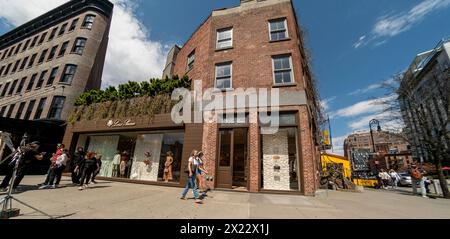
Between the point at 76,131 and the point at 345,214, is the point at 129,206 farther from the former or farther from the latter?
the point at 76,131

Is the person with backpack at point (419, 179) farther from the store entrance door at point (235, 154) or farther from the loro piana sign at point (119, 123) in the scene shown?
the loro piana sign at point (119, 123)

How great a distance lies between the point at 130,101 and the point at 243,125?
863cm

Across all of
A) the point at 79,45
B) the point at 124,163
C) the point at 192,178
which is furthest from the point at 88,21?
the point at 192,178

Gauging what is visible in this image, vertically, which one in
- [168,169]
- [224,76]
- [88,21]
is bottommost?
[168,169]

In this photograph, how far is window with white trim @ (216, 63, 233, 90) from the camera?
11.0 metres

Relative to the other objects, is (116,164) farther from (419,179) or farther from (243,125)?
(419,179)

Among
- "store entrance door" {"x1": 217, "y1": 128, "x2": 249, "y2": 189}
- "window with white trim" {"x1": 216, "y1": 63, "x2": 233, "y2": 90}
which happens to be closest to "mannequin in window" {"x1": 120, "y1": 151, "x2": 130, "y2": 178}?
"store entrance door" {"x1": 217, "y1": 128, "x2": 249, "y2": 189}

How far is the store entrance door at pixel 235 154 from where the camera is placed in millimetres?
9547

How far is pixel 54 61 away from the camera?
20344mm

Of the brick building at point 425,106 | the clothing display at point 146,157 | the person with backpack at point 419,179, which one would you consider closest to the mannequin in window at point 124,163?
the clothing display at point 146,157

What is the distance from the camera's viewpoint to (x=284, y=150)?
31.5 ft

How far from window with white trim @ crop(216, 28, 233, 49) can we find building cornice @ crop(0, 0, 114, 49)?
20053 millimetres

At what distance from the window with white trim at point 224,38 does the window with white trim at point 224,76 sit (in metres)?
1.55

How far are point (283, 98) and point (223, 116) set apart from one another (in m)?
3.48
